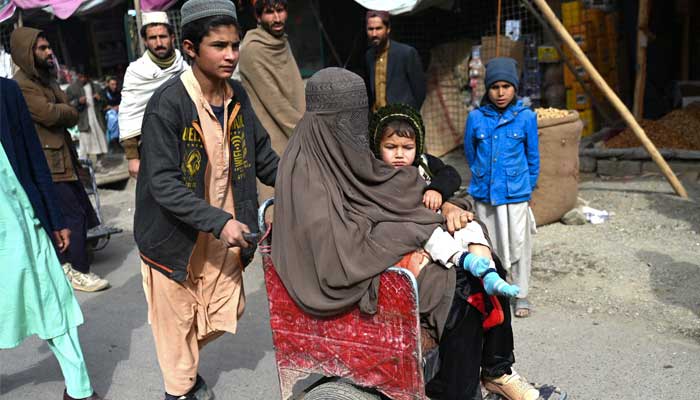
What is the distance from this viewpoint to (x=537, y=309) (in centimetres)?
470

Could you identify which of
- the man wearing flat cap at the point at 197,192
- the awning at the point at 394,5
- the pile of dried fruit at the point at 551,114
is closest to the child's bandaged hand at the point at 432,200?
the man wearing flat cap at the point at 197,192

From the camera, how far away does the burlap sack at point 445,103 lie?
10023mm

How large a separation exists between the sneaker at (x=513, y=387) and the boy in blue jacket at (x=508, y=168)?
152 cm

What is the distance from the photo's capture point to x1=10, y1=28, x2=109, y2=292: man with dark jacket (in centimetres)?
540

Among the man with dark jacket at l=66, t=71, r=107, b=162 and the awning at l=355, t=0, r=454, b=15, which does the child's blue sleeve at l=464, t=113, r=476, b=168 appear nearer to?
the awning at l=355, t=0, r=454, b=15

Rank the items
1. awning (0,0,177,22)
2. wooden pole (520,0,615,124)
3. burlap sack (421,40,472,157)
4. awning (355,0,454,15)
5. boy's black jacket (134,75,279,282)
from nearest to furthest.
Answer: boy's black jacket (134,75,279,282) < awning (355,0,454,15) < wooden pole (520,0,615,124) < burlap sack (421,40,472,157) < awning (0,0,177,22)

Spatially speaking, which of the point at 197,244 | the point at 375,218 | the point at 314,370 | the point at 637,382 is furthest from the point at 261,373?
the point at 637,382

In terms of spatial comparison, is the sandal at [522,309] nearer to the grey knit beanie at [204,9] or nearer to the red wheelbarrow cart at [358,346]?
the red wheelbarrow cart at [358,346]

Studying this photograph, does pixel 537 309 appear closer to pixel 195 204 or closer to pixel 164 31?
pixel 195 204

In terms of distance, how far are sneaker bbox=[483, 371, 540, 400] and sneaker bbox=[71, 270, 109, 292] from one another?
377 centimetres

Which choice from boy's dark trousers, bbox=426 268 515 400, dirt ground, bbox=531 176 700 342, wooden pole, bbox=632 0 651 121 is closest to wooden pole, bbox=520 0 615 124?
wooden pole, bbox=632 0 651 121

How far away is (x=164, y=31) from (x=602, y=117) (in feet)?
20.2

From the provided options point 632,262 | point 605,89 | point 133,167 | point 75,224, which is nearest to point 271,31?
point 133,167

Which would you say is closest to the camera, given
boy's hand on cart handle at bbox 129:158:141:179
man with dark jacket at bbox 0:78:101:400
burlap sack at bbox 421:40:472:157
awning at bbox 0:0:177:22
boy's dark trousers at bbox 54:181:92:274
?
man with dark jacket at bbox 0:78:101:400
